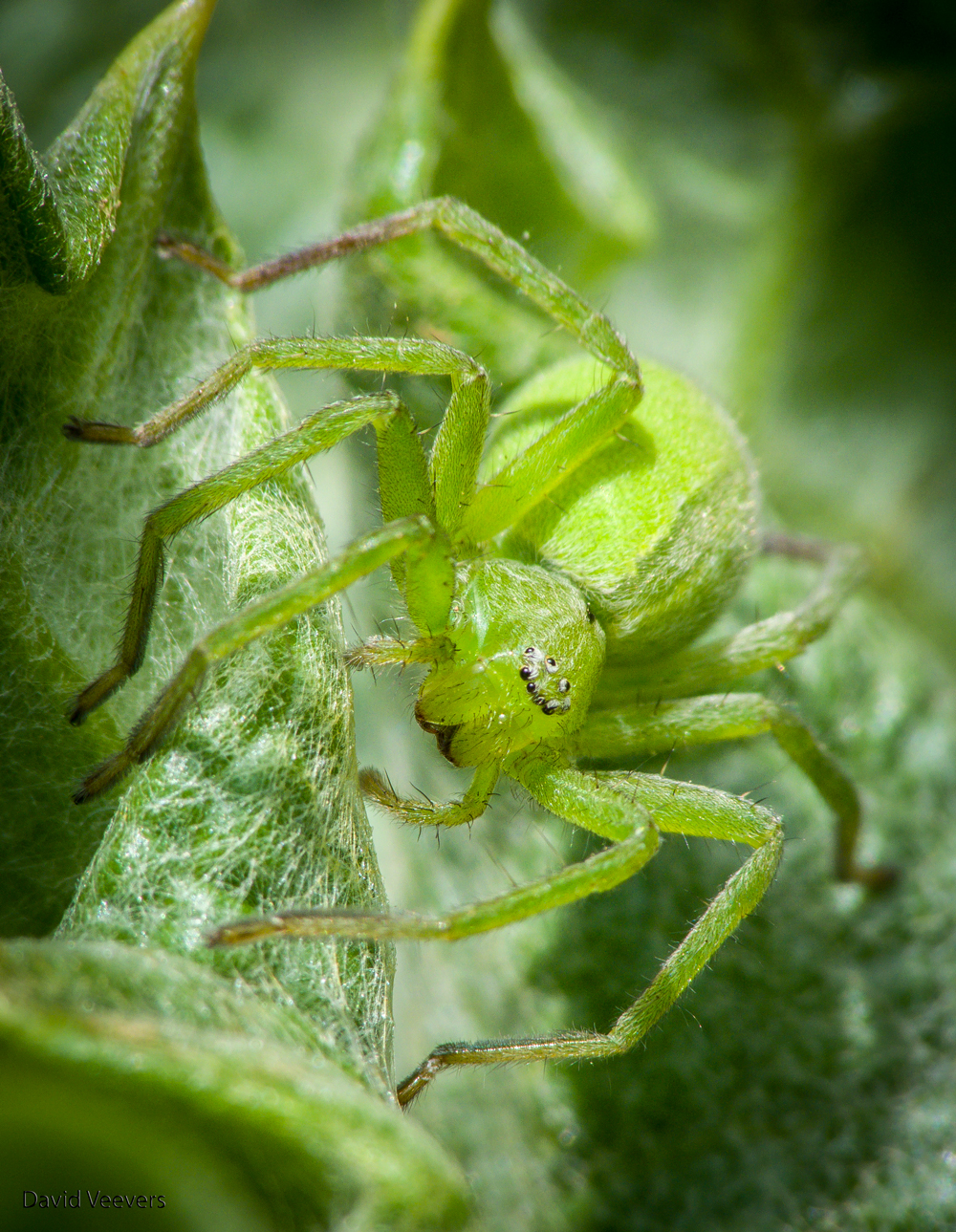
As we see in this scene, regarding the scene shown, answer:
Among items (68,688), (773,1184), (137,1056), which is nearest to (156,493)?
(68,688)

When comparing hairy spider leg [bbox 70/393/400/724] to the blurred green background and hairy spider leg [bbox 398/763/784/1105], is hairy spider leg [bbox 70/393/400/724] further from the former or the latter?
hairy spider leg [bbox 398/763/784/1105]

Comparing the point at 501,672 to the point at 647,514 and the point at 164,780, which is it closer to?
the point at 647,514

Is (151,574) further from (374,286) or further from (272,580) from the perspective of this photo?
(374,286)

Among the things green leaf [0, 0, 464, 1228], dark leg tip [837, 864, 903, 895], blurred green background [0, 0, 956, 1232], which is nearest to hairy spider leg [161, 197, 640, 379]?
blurred green background [0, 0, 956, 1232]

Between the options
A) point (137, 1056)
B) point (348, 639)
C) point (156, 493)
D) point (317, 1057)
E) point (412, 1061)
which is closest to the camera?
point (137, 1056)

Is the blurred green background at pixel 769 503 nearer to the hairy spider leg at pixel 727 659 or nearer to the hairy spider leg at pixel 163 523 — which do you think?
the hairy spider leg at pixel 727 659
